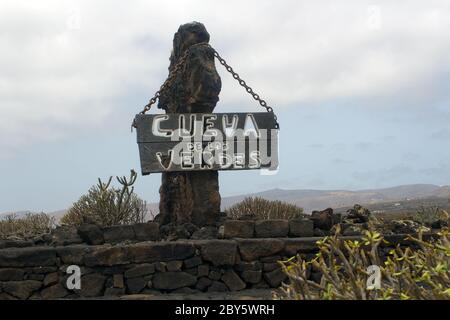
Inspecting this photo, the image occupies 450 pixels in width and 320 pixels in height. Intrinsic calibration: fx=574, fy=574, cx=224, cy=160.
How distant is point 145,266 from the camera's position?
8.69m

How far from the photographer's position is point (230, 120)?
10508mm

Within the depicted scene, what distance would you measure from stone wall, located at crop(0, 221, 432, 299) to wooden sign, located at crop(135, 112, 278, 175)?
5.90ft

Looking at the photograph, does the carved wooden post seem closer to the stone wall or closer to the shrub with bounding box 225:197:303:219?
the stone wall

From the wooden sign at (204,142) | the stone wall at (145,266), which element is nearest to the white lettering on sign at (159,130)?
the wooden sign at (204,142)

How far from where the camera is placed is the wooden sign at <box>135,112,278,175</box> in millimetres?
10273

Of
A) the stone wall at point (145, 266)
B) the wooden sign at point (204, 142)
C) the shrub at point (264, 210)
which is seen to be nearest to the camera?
the stone wall at point (145, 266)

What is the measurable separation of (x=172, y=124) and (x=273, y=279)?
334cm

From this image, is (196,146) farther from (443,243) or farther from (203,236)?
(443,243)

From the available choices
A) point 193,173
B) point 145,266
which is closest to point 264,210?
point 193,173

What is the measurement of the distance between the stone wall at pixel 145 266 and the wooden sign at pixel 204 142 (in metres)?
1.80

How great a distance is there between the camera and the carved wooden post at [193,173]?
10.4 m

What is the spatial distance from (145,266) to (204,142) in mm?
2699

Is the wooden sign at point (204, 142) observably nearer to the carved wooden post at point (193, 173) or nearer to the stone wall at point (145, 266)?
the carved wooden post at point (193, 173)
